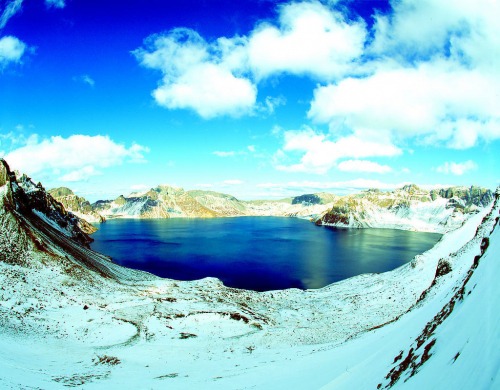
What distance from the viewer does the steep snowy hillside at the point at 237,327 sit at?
1415cm

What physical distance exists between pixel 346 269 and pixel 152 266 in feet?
206

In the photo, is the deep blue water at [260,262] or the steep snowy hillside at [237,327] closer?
the steep snowy hillside at [237,327]

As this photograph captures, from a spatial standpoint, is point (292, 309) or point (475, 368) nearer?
point (475, 368)

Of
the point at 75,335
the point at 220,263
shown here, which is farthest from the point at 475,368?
the point at 220,263

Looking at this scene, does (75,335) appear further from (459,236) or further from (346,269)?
(346,269)

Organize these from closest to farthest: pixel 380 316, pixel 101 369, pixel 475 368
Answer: pixel 475 368, pixel 101 369, pixel 380 316

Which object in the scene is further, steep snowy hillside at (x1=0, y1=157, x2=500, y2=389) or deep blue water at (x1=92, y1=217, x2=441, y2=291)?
deep blue water at (x1=92, y1=217, x2=441, y2=291)

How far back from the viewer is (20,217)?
60.2m

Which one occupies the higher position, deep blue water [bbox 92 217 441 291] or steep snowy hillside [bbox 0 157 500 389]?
steep snowy hillside [bbox 0 157 500 389]

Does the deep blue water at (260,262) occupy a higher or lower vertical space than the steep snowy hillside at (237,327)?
lower

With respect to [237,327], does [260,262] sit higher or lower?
lower

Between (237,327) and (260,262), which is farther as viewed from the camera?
(260,262)

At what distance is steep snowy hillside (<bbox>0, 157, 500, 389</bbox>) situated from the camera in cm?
1415

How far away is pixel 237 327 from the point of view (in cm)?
4144
